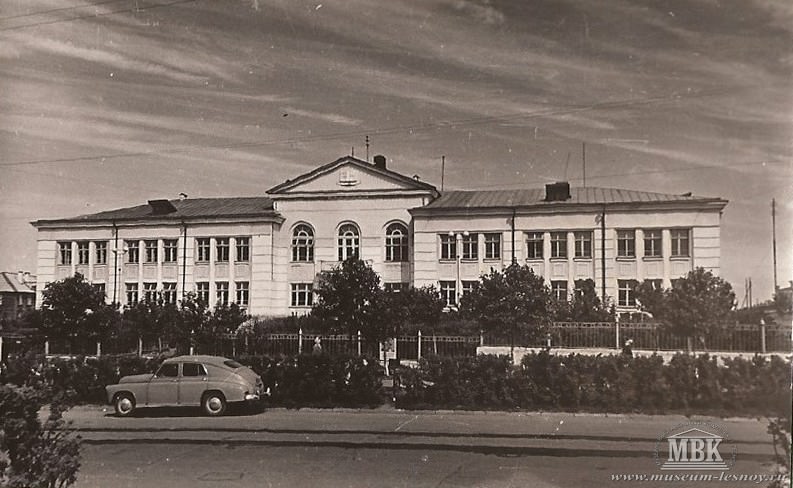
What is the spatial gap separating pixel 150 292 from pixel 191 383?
1.25 m

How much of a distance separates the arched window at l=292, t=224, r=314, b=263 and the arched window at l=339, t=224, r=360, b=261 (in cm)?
41

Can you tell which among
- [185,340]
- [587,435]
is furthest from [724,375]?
[185,340]

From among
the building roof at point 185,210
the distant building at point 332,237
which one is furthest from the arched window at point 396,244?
the building roof at point 185,210

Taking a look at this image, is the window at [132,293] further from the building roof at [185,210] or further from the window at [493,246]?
the window at [493,246]

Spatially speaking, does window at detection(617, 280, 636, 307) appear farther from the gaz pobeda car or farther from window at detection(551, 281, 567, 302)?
the gaz pobeda car

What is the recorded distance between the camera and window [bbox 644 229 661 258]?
741 centimetres

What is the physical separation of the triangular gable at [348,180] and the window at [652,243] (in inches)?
105

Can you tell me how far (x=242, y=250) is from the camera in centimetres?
753

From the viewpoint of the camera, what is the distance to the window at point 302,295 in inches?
295

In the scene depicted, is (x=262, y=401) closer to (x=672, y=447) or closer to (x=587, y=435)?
(x=587, y=435)

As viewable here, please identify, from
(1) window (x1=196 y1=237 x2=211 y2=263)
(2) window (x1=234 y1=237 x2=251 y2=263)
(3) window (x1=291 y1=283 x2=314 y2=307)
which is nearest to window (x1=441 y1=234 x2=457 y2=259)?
(3) window (x1=291 y1=283 x2=314 y2=307)

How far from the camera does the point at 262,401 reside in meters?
8.41

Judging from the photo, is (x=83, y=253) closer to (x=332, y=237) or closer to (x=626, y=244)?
(x=332, y=237)

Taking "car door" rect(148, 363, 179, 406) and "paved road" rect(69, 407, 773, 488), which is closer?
"paved road" rect(69, 407, 773, 488)
